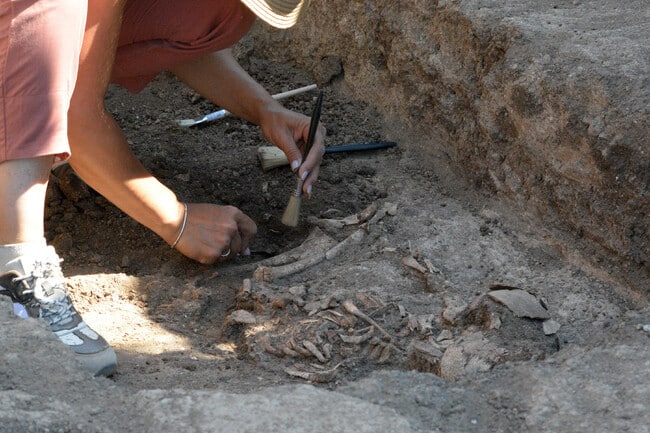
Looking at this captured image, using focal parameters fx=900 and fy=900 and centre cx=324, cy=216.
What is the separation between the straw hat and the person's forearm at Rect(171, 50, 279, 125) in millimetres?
519

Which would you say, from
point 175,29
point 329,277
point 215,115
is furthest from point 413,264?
point 215,115

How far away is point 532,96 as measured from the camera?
2.45 m

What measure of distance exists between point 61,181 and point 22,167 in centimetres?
109

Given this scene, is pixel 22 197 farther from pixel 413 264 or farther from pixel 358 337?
pixel 413 264

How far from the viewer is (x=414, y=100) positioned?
3.01 metres

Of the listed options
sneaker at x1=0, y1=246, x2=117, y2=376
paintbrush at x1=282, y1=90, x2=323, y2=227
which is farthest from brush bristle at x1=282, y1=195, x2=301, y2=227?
sneaker at x1=0, y1=246, x2=117, y2=376

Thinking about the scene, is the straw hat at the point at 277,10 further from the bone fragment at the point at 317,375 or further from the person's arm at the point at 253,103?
the bone fragment at the point at 317,375

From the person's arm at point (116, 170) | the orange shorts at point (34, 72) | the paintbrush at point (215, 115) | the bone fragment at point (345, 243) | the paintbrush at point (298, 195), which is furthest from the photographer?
the paintbrush at point (215, 115)

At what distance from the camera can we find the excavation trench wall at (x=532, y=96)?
223 centimetres

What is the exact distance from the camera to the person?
5.90 feet

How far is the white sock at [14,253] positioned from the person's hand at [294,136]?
95 centimetres

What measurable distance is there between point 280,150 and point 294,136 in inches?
9.7

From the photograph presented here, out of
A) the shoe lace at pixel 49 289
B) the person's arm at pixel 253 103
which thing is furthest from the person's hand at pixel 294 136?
the shoe lace at pixel 49 289

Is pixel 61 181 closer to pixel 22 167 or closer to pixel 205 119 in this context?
pixel 205 119
